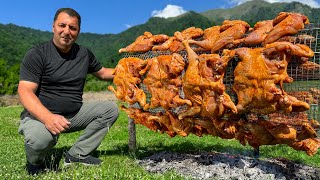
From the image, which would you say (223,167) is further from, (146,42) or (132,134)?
(146,42)

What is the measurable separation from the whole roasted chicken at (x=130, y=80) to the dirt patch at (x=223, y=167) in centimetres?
123

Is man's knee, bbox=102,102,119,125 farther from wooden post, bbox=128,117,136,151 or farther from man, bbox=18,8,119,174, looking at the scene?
wooden post, bbox=128,117,136,151

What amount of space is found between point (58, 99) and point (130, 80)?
1315 millimetres

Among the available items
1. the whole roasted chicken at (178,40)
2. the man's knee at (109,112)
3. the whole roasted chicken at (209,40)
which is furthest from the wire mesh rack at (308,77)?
the man's knee at (109,112)

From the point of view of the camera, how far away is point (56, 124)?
6.14 m

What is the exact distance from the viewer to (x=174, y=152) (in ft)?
27.5

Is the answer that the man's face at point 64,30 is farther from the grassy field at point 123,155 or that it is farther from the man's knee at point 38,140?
the grassy field at point 123,155

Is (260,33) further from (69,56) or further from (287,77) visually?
(69,56)

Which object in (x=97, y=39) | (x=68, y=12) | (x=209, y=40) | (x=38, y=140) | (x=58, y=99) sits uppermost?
(x=97, y=39)

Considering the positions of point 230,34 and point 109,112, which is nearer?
point 230,34

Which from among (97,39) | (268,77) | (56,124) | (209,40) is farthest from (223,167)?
(97,39)

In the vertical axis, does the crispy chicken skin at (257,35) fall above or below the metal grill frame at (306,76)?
above

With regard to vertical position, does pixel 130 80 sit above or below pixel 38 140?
above

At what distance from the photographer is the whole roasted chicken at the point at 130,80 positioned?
7051 mm
